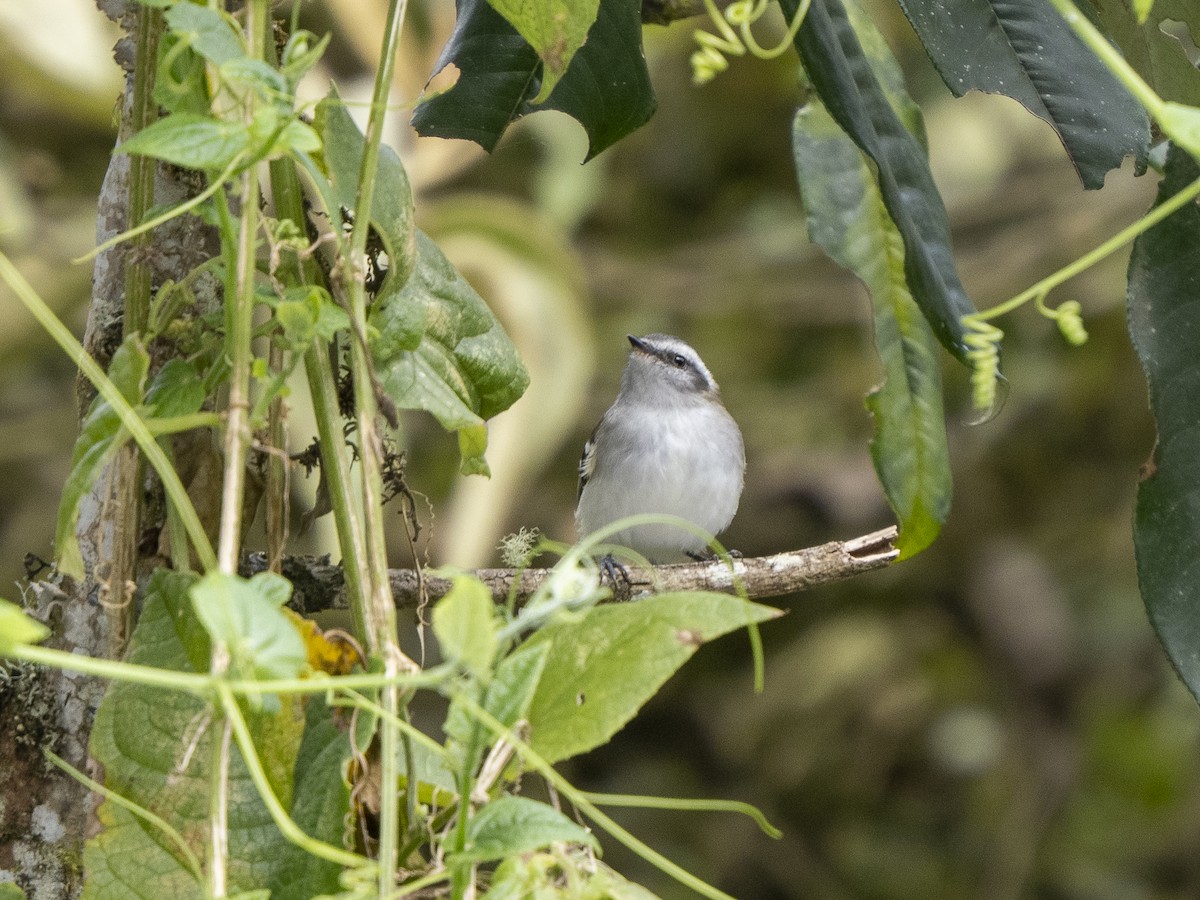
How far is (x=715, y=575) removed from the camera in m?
2.62

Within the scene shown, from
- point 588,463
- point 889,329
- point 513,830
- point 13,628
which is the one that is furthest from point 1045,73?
point 588,463

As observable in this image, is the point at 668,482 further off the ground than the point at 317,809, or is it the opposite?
the point at 317,809

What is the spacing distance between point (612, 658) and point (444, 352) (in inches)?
19.9

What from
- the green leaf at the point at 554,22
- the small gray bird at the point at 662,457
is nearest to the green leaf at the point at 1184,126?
the green leaf at the point at 554,22

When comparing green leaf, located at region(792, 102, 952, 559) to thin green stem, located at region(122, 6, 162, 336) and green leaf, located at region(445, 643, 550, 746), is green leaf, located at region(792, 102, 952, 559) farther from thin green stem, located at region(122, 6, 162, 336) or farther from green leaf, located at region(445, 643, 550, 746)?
thin green stem, located at region(122, 6, 162, 336)

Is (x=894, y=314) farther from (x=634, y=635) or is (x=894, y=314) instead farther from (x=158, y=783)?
(x=158, y=783)

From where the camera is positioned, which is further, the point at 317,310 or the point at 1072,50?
the point at 1072,50

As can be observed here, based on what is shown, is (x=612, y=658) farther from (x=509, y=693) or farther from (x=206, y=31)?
(x=206, y=31)

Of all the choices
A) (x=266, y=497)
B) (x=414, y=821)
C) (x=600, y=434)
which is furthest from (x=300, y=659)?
(x=600, y=434)

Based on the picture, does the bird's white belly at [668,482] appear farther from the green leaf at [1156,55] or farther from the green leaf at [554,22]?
the green leaf at [554,22]

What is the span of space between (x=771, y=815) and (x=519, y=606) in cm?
411

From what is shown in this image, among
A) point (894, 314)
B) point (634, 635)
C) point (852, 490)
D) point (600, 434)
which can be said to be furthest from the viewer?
point (852, 490)

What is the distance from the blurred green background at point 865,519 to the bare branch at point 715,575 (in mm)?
3164

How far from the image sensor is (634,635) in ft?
4.30
